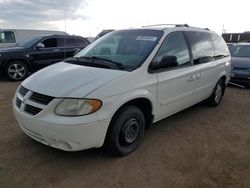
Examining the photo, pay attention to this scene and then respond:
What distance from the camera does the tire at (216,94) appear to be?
5.64 meters

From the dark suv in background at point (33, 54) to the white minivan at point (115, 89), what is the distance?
4952 mm

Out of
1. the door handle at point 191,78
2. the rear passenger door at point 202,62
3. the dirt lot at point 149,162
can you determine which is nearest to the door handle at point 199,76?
the rear passenger door at point 202,62

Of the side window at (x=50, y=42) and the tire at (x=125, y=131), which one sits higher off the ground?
the side window at (x=50, y=42)

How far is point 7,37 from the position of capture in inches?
543

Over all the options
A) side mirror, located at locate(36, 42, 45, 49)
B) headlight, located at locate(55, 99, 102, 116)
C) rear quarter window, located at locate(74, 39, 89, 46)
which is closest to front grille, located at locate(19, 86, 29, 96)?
headlight, located at locate(55, 99, 102, 116)

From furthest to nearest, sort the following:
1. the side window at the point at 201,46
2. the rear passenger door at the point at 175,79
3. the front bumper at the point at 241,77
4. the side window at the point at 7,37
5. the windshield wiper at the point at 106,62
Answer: the side window at the point at 7,37 < the front bumper at the point at 241,77 < the side window at the point at 201,46 < the rear passenger door at the point at 175,79 < the windshield wiper at the point at 106,62

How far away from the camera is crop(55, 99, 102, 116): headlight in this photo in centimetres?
280

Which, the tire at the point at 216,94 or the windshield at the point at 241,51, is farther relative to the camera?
the windshield at the point at 241,51

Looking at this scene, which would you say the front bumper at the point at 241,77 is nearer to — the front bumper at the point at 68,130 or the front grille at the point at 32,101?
the front bumper at the point at 68,130

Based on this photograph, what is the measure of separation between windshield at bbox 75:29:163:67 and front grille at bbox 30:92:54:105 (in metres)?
1.14

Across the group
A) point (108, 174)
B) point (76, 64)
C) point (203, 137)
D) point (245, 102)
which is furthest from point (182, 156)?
point (245, 102)

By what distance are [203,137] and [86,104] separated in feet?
7.40

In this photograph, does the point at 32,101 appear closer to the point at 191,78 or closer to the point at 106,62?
the point at 106,62

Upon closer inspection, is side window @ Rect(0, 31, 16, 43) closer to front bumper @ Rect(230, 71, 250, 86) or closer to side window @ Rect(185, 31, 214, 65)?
front bumper @ Rect(230, 71, 250, 86)
